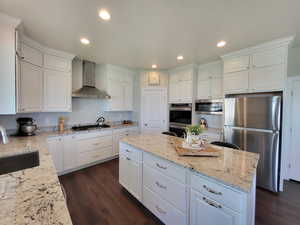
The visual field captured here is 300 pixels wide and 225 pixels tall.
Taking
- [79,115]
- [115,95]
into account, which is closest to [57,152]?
[79,115]

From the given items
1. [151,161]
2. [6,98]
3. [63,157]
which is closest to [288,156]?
[151,161]

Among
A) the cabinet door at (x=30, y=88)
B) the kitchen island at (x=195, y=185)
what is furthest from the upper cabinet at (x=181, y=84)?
the cabinet door at (x=30, y=88)

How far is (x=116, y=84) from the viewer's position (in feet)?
13.1

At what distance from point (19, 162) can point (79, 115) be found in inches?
83.8

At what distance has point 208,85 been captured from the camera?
3.53 m

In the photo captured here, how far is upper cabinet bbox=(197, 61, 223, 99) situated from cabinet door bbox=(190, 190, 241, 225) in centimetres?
269

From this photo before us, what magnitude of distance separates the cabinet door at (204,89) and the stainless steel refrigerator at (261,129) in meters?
0.82

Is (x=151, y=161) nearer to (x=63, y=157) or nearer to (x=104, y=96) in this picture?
(x=63, y=157)

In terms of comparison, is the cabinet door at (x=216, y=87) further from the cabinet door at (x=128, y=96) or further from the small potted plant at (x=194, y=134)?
the cabinet door at (x=128, y=96)

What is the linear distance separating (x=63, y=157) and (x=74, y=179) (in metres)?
0.51

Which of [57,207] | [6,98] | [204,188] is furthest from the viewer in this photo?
[6,98]

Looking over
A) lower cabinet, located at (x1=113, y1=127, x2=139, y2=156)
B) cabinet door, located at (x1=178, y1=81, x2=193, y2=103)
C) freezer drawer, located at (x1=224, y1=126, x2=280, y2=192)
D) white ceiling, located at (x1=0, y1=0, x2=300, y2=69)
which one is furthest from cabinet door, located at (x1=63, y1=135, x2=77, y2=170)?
freezer drawer, located at (x1=224, y1=126, x2=280, y2=192)

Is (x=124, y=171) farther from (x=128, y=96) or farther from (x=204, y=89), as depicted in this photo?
(x=204, y=89)

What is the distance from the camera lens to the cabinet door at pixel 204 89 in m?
3.53
